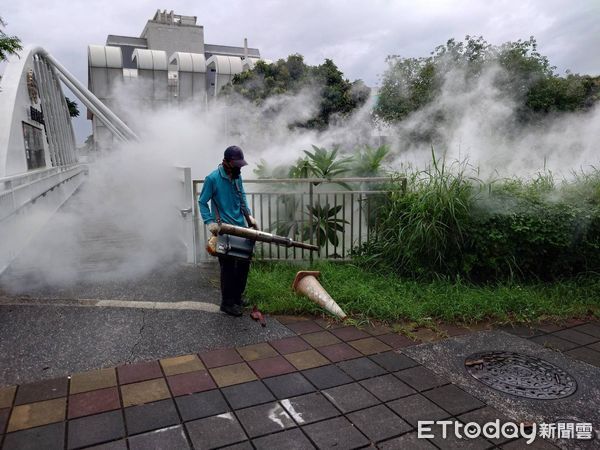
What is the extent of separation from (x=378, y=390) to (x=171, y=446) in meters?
1.32

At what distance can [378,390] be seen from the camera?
2891 millimetres

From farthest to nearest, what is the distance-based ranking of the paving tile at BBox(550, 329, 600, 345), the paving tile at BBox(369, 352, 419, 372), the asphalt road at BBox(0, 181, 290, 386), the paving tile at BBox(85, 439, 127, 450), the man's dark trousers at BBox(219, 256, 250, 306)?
the man's dark trousers at BBox(219, 256, 250, 306) < the paving tile at BBox(550, 329, 600, 345) < the asphalt road at BBox(0, 181, 290, 386) < the paving tile at BBox(369, 352, 419, 372) < the paving tile at BBox(85, 439, 127, 450)

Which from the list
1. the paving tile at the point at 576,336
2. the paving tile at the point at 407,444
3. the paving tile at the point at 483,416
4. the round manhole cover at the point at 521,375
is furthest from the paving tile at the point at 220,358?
the paving tile at the point at 576,336

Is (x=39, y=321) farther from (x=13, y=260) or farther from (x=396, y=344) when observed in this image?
(x=396, y=344)

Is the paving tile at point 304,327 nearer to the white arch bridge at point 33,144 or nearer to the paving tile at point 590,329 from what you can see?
the paving tile at point 590,329

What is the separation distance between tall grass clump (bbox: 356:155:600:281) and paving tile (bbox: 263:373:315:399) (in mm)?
2508

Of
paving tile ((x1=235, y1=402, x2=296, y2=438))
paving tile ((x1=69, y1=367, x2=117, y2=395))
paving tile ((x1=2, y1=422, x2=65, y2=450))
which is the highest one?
paving tile ((x1=2, y1=422, x2=65, y2=450))

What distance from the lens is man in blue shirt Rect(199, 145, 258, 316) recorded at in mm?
4137

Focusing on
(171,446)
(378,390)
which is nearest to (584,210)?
(378,390)

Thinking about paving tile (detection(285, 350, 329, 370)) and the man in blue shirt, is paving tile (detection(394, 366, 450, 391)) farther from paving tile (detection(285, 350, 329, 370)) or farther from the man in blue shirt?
the man in blue shirt

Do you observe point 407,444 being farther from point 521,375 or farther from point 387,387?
point 521,375

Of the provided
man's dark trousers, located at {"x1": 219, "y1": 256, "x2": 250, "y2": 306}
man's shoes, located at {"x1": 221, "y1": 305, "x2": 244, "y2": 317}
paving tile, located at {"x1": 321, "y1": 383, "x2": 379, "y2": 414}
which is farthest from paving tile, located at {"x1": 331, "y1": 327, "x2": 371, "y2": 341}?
man's dark trousers, located at {"x1": 219, "y1": 256, "x2": 250, "y2": 306}

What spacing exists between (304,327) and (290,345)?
1.36 ft

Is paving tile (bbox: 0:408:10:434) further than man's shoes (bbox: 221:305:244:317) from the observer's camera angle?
No
